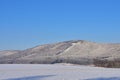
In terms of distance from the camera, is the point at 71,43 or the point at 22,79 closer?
the point at 22,79

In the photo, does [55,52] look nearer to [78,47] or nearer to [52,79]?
[78,47]

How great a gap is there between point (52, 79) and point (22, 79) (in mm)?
1337

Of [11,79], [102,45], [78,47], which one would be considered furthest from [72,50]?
[11,79]

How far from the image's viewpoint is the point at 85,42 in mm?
90688

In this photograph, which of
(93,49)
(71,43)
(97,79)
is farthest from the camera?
(71,43)

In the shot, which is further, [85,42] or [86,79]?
[85,42]

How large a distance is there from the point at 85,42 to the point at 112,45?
7271 mm

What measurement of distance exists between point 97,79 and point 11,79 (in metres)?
3.74

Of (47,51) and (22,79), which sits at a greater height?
(47,51)

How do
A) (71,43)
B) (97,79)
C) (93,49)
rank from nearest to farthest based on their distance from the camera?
1. (97,79)
2. (93,49)
3. (71,43)

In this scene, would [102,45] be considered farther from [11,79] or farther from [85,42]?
[11,79]

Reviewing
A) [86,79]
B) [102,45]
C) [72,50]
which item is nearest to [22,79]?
[86,79]

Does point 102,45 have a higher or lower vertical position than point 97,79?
higher

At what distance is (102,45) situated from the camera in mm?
89375
